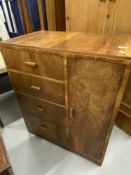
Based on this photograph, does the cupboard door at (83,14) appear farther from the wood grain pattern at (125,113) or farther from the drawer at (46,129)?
the drawer at (46,129)

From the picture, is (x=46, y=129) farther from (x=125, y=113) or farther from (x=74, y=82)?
(x=125, y=113)

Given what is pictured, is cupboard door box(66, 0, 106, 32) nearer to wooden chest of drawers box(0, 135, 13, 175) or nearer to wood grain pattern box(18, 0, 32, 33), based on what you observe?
wood grain pattern box(18, 0, 32, 33)

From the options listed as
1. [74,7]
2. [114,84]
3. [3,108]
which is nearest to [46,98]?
[114,84]

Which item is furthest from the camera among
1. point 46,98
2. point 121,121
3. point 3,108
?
point 3,108

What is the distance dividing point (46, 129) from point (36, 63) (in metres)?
0.71

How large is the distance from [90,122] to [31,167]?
732 mm

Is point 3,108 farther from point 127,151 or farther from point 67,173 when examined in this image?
point 127,151

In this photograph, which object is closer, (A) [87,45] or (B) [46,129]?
(A) [87,45]

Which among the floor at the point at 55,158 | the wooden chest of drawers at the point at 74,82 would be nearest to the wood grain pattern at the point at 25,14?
the wooden chest of drawers at the point at 74,82

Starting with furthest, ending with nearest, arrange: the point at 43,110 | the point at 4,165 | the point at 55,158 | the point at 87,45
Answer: the point at 55,158 < the point at 43,110 < the point at 87,45 < the point at 4,165

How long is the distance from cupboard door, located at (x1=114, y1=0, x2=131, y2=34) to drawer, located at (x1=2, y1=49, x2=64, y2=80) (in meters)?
0.69

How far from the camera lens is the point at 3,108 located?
1.98 m

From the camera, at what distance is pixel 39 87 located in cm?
107

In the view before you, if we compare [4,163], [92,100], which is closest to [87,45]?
[92,100]
